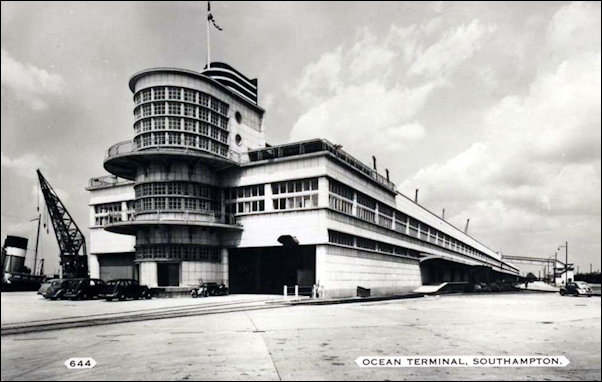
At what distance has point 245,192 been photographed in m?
42.4

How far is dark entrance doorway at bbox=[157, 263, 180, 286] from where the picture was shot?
38625 millimetres

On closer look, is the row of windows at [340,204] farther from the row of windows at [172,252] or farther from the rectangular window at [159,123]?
the rectangular window at [159,123]

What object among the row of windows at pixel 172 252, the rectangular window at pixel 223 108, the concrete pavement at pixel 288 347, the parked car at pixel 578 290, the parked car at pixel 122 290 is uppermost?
the rectangular window at pixel 223 108

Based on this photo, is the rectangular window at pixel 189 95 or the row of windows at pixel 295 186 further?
the rectangular window at pixel 189 95

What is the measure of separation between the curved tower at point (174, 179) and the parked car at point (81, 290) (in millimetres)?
6441

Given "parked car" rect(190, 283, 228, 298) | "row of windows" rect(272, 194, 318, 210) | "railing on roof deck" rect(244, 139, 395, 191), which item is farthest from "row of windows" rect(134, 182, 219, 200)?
"parked car" rect(190, 283, 228, 298)

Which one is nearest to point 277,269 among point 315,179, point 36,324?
point 315,179

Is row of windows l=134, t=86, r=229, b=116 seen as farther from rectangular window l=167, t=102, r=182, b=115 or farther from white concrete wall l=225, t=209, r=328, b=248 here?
white concrete wall l=225, t=209, r=328, b=248

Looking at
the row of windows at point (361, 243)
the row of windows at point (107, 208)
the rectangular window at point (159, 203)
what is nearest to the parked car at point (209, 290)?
the rectangular window at point (159, 203)

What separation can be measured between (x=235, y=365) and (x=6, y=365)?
4295 mm

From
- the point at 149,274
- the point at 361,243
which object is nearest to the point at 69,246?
the point at 149,274

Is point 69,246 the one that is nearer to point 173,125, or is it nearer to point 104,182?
point 104,182

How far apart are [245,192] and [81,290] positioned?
16149 mm

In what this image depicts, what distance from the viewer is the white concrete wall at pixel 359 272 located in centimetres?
3778
